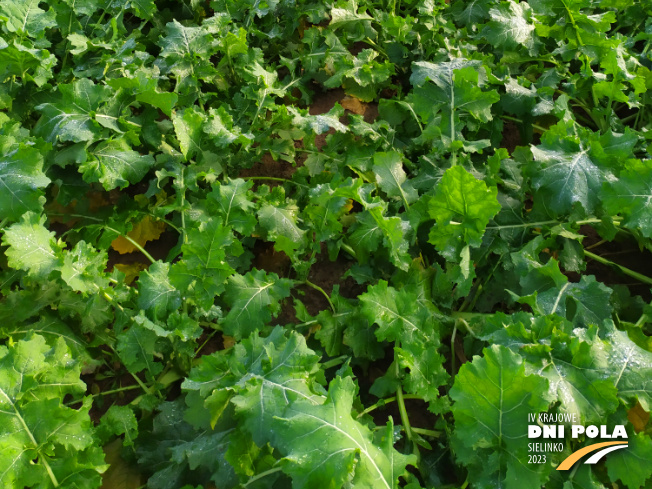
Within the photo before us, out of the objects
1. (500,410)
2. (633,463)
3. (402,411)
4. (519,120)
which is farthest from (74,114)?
(633,463)

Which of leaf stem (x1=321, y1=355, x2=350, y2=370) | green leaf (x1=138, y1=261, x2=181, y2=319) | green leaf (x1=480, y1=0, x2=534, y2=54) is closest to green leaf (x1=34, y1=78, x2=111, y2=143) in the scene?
green leaf (x1=138, y1=261, x2=181, y2=319)

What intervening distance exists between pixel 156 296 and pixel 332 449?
108cm

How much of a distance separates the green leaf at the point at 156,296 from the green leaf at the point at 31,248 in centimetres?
33

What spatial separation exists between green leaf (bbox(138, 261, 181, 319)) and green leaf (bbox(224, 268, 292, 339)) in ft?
0.72

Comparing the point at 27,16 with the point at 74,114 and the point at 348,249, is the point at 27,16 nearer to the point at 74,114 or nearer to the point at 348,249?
the point at 74,114

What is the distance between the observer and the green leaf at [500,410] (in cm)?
162

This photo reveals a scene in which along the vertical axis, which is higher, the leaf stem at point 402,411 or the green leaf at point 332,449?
the green leaf at point 332,449

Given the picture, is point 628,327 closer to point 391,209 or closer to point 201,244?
point 391,209

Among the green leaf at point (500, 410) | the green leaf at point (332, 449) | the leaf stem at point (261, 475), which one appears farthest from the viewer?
the leaf stem at point (261, 475)

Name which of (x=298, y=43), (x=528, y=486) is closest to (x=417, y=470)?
(x=528, y=486)

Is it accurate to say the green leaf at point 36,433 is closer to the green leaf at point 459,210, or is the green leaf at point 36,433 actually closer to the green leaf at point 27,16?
the green leaf at point 459,210

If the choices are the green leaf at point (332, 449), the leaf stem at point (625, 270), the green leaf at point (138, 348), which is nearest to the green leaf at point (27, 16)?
the green leaf at point (138, 348)

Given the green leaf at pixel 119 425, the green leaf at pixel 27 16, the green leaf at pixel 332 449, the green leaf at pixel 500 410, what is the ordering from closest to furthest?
the green leaf at pixel 332 449 < the green leaf at pixel 500 410 < the green leaf at pixel 119 425 < the green leaf at pixel 27 16

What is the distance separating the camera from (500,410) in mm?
1665
